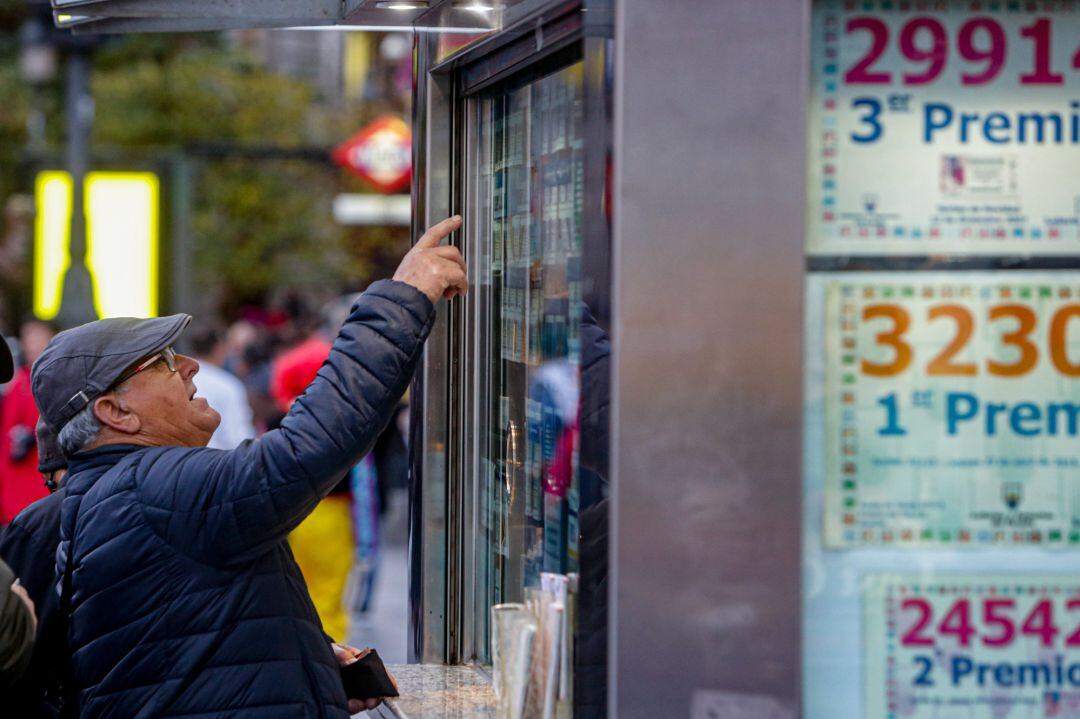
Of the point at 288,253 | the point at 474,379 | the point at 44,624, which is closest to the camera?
the point at 44,624

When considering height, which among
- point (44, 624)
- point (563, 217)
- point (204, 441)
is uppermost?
point (563, 217)

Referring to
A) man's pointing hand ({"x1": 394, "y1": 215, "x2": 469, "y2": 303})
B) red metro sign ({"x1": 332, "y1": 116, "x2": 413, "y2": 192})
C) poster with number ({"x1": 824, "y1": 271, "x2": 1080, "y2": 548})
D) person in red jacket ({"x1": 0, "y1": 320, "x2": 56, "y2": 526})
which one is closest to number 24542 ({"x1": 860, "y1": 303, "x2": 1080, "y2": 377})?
poster with number ({"x1": 824, "y1": 271, "x2": 1080, "y2": 548})

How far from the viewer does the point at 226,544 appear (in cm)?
271

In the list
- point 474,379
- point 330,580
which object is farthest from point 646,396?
point 330,580

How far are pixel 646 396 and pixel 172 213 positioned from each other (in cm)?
1288

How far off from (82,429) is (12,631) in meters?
0.52

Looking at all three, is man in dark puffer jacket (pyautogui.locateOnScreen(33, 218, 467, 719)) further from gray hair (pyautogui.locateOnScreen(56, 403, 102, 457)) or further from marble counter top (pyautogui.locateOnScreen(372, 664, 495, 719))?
marble counter top (pyautogui.locateOnScreen(372, 664, 495, 719))

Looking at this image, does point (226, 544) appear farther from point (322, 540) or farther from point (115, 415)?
point (322, 540)

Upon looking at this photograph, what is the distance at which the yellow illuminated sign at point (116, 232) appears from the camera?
14703 mm

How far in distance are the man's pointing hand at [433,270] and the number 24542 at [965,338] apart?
0.79 meters

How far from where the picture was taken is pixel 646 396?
2268 millimetres

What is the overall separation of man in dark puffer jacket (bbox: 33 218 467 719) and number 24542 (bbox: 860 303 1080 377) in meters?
0.81

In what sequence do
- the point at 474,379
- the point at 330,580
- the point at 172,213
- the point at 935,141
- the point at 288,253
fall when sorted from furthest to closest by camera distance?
the point at 288,253 → the point at 172,213 → the point at 330,580 → the point at 474,379 → the point at 935,141

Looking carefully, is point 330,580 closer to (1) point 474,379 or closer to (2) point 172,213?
(1) point 474,379
